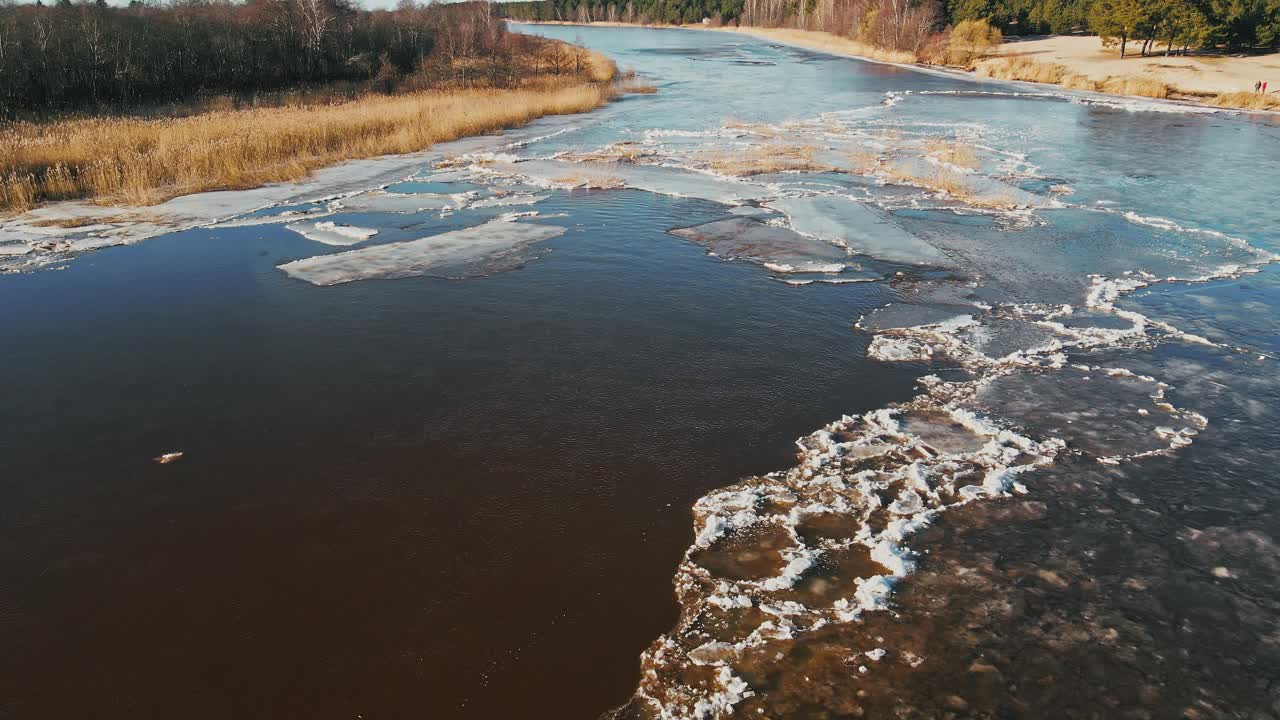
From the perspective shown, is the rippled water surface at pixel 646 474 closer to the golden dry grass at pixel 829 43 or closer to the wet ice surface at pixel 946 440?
the wet ice surface at pixel 946 440

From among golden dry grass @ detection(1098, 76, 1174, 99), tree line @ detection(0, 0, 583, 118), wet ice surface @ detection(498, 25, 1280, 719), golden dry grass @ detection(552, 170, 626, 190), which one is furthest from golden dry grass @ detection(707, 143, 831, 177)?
golden dry grass @ detection(1098, 76, 1174, 99)

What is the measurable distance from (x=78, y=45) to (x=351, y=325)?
74.3 ft

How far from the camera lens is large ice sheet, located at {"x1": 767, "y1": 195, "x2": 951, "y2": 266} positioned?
1044 centimetres

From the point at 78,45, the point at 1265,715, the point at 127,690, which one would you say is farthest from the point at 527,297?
the point at 78,45

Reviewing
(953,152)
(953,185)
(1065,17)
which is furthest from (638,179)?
(1065,17)

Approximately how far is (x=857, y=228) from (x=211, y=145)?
14.3 meters

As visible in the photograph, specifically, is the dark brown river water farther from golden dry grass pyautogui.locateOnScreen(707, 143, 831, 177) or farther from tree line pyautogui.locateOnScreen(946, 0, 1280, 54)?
tree line pyautogui.locateOnScreen(946, 0, 1280, 54)

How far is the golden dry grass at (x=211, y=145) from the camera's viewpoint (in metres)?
14.1

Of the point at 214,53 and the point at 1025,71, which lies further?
the point at 1025,71

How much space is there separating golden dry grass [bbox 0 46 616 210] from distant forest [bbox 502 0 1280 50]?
3863 centimetres

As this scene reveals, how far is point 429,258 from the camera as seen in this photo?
10.3m

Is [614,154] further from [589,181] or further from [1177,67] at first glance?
[1177,67]

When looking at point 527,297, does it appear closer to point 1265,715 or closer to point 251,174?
point 1265,715

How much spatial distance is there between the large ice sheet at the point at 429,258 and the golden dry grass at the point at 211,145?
6.21 metres
